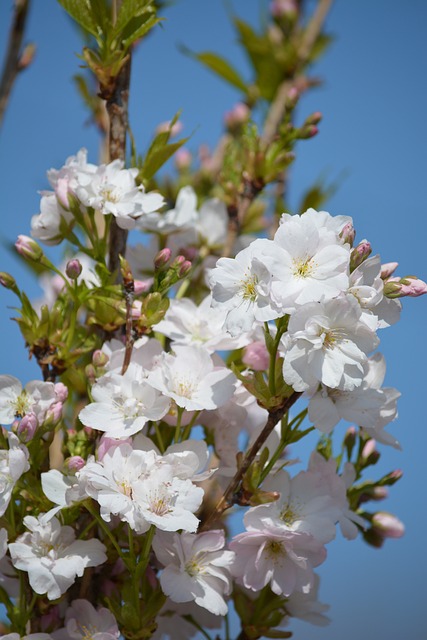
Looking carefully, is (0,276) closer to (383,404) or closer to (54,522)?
(54,522)

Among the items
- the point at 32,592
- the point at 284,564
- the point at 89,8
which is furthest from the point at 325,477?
the point at 89,8

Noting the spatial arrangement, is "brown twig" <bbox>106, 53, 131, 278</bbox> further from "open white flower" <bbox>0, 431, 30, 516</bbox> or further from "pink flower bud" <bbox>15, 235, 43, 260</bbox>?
"open white flower" <bbox>0, 431, 30, 516</bbox>

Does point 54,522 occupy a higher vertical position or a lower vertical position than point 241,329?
lower

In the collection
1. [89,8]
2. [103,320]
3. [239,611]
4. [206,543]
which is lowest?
[239,611]

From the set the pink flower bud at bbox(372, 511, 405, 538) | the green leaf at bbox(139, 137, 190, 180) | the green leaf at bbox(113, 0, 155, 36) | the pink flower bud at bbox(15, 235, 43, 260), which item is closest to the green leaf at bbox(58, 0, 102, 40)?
the green leaf at bbox(113, 0, 155, 36)

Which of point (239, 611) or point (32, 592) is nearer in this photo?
point (32, 592)

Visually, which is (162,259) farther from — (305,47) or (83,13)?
(305,47)
